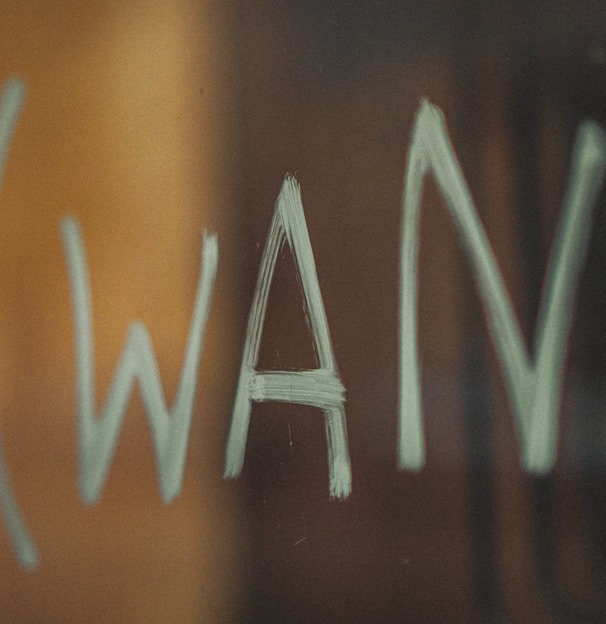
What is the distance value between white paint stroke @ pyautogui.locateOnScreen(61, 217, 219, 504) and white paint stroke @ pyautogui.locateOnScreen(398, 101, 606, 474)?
8.7 inches

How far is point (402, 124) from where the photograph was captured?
658mm

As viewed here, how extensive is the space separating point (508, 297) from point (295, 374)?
228 millimetres

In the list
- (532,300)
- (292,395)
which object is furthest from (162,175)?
(532,300)

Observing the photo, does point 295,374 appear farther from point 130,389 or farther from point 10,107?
point 10,107

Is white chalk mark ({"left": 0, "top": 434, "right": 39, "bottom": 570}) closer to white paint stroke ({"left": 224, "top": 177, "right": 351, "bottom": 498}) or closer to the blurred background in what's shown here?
the blurred background

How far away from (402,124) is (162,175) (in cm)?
27

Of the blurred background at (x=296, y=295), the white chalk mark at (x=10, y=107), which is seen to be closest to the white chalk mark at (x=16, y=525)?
the blurred background at (x=296, y=295)

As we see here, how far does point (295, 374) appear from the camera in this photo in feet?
2.27

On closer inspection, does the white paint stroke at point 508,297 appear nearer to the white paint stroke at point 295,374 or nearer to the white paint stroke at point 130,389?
the white paint stroke at point 295,374

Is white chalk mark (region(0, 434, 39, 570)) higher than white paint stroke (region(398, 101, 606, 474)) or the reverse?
the reverse

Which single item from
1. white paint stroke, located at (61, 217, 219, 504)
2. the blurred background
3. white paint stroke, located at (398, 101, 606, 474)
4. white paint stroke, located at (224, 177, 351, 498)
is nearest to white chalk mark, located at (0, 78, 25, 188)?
the blurred background

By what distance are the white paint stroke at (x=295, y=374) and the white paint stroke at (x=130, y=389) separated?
0.18 feet

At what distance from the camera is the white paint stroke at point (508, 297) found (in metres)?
0.60

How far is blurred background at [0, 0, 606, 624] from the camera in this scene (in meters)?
0.61
